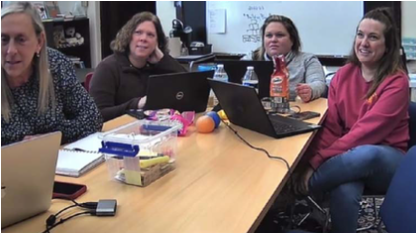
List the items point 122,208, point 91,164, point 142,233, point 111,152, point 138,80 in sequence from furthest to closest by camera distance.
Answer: point 138,80 → point 91,164 → point 111,152 → point 122,208 → point 142,233

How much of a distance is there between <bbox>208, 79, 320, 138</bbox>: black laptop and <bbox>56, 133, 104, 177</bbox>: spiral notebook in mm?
586

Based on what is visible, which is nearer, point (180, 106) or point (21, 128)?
point (21, 128)

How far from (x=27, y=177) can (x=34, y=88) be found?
32.2 inches

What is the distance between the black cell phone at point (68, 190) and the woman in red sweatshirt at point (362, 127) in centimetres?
105

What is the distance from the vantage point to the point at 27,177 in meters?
1.19

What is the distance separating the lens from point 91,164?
165 centimetres

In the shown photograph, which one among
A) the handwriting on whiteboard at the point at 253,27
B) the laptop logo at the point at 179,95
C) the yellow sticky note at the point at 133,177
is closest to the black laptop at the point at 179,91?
the laptop logo at the point at 179,95

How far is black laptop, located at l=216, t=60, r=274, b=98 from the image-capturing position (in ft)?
8.48

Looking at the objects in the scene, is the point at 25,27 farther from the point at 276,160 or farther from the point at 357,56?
the point at 357,56

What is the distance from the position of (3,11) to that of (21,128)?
420mm

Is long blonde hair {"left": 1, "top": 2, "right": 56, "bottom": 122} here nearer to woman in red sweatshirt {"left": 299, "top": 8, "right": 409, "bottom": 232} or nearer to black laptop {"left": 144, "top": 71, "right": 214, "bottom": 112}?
black laptop {"left": 144, "top": 71, "right": 214, "bottom": 112}

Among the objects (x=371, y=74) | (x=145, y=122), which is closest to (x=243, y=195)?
(x=145, y=122)

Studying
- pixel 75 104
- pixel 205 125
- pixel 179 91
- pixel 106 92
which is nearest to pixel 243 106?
pixel 205 125

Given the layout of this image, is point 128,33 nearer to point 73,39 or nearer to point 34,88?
point 34,88
